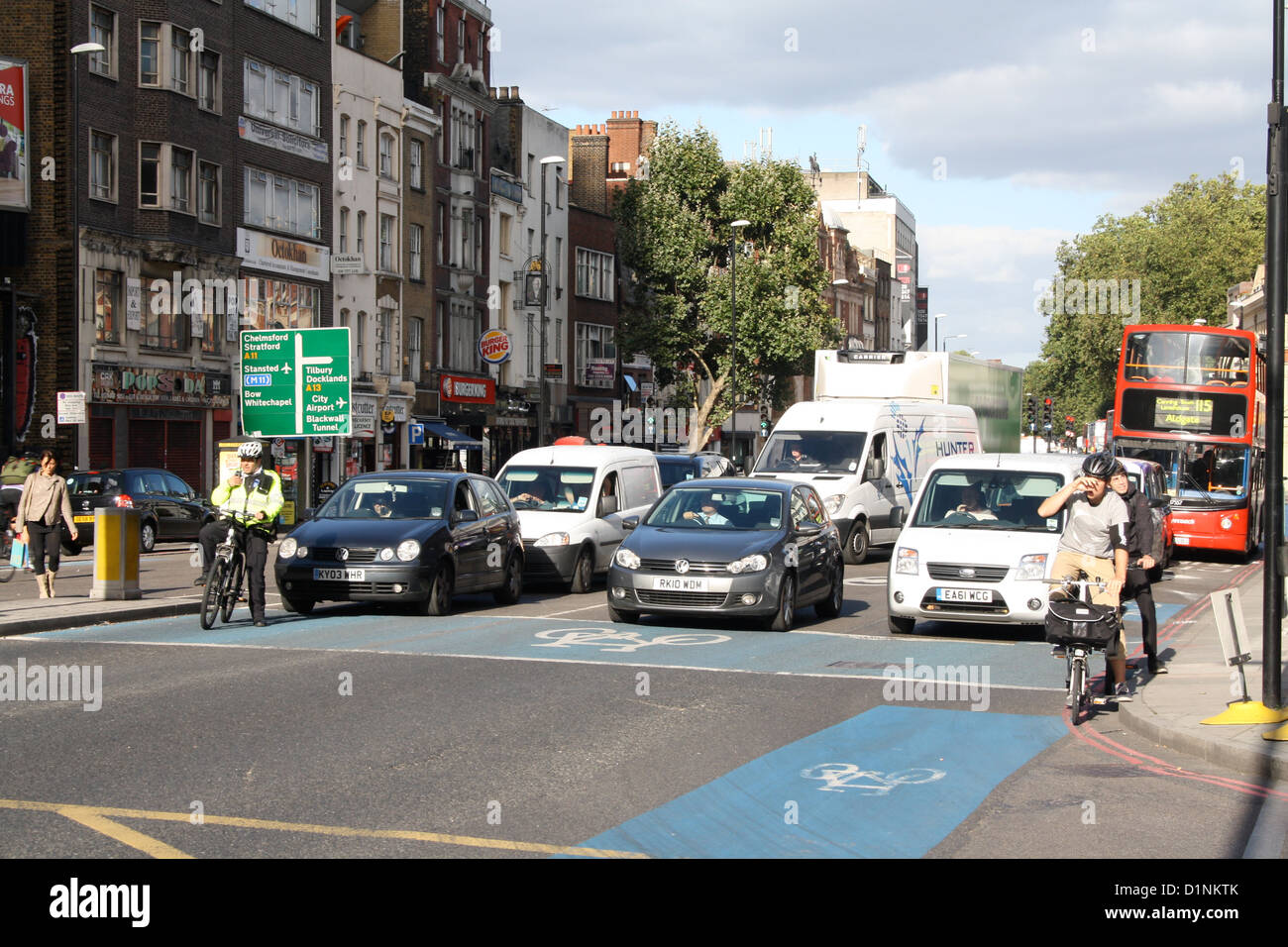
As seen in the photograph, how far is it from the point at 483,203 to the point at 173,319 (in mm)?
21073

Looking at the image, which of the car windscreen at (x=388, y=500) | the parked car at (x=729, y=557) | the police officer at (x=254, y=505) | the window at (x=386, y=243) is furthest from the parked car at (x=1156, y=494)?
the window at (x=386, y=243)

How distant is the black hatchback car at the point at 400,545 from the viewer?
56.8ft

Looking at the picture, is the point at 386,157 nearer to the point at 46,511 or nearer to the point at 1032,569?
the point at 46,511

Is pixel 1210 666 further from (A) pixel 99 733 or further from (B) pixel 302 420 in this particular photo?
(B) pixel 302 420

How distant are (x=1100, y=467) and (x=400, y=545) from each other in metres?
8.51

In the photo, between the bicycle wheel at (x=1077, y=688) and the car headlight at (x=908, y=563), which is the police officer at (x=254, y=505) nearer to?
the car headlight at (x=908, y=563)

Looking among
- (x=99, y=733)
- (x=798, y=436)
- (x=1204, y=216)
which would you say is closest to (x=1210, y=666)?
(x=99, y=733)

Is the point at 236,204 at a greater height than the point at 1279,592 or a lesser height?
greater

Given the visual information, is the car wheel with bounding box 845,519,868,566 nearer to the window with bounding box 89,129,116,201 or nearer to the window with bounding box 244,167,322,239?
the window with bounding box 89,129,116,201

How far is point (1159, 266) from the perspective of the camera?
87562 millimetres

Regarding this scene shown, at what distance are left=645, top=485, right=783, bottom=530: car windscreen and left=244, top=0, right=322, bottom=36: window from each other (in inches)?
1292

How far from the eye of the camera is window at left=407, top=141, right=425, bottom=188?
55.3 meters

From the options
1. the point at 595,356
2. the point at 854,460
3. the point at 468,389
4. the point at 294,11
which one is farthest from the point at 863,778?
the point at 595,356

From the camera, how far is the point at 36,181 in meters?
38.2
